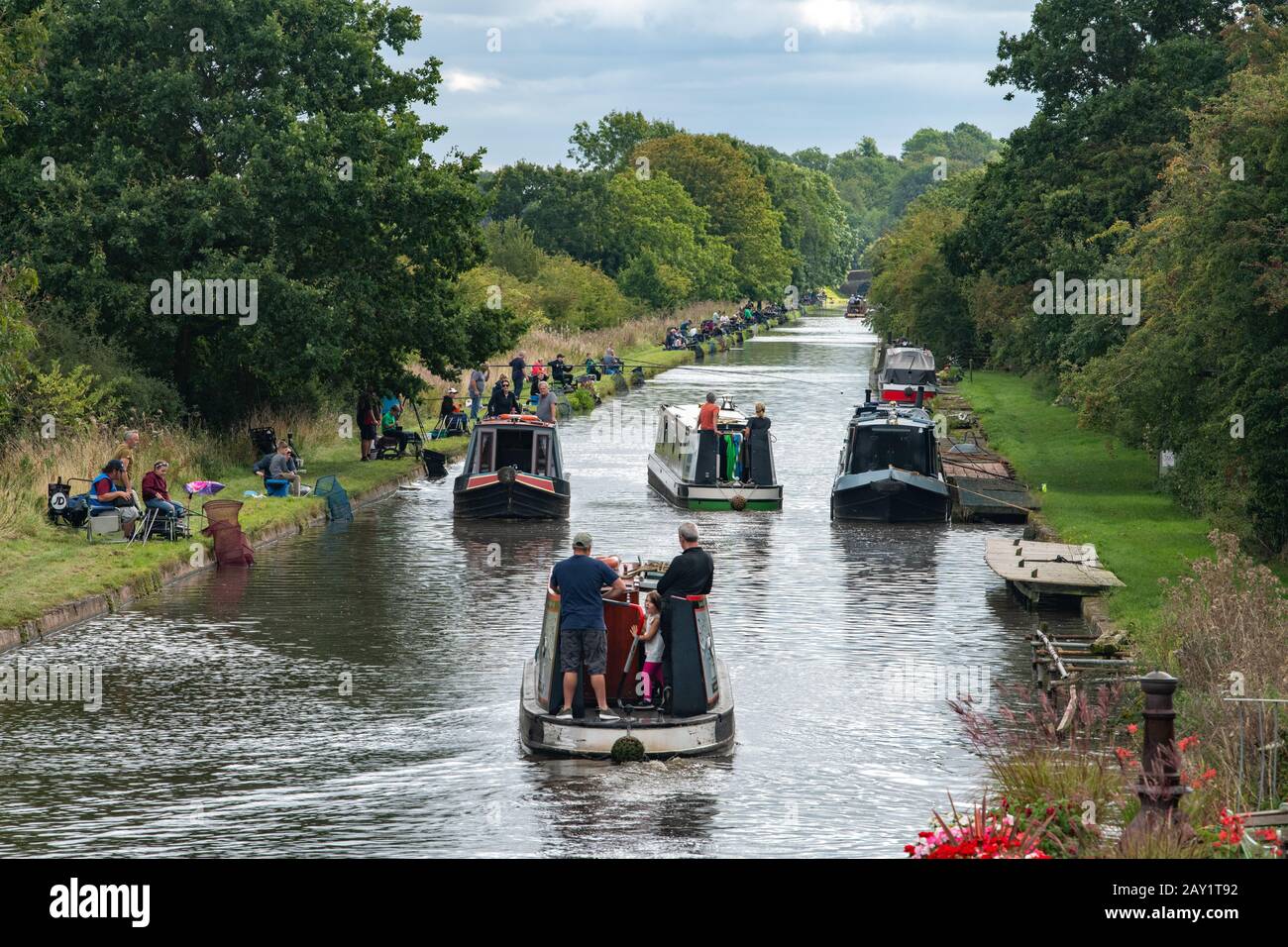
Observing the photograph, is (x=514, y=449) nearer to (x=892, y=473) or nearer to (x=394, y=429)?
(x=892, y=473)

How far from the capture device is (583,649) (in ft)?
56.0

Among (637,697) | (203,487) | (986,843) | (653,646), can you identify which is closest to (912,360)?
(203,487)

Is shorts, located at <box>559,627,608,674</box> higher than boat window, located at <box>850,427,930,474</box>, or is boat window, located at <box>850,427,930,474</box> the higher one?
boat window, located at <box>850,427,930,474</box>

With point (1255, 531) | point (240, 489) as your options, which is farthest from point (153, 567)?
point (1255, 531)

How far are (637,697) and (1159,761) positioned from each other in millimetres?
7604

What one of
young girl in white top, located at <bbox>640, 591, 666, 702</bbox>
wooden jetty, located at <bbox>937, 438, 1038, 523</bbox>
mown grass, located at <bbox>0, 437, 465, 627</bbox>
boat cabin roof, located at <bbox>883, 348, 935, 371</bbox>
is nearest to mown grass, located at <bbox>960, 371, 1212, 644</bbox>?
wooden jetty, located at <bbox>937, 438, 1038, 523</bbox>

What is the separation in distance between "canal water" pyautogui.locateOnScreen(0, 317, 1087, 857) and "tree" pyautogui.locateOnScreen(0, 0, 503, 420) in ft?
22.4

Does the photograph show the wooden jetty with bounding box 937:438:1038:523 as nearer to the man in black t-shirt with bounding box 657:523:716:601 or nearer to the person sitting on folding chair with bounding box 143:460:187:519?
the person sitting on folding chair with bounding box 143:460:187:519

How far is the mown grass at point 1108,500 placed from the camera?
25.3 m

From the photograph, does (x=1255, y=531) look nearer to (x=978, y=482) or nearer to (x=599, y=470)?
(x=978, y=482)

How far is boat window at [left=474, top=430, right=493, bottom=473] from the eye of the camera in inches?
1427

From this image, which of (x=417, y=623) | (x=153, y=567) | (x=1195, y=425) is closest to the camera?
(x=417, y=623)

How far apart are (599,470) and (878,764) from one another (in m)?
27.8
